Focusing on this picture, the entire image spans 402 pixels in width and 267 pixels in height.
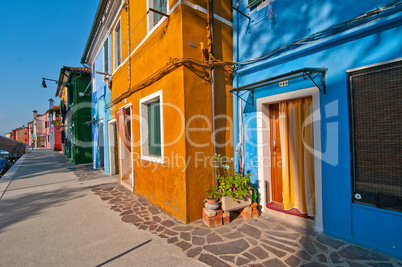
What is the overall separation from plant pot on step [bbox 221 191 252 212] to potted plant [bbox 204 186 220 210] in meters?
0.13

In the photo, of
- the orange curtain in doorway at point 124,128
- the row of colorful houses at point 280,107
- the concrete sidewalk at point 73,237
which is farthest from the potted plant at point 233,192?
the orange curtain in doorway at point 124,128

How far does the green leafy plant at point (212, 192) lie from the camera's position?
3775 millimetres

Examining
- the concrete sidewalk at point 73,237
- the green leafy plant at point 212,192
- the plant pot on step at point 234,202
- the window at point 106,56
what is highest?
the window at point 106,56

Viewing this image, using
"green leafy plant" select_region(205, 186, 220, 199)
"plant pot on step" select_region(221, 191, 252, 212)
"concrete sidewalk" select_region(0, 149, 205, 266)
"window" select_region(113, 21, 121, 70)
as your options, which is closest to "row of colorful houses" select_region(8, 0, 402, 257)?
"green leafy plant" select_region(205, 186, 220, 199)

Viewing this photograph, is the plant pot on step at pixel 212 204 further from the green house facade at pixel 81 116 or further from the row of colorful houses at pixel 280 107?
the green house facade at pixel 81 116

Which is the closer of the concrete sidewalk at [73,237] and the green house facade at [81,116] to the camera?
the concrete sidewalk at [73,237]

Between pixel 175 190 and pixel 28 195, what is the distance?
5.19 metres

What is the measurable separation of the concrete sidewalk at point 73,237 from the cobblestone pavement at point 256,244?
0.80 feet

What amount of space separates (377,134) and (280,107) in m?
1.60

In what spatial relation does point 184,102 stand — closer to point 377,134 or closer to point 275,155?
point 275,155

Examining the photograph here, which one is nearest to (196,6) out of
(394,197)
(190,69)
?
(190,69)

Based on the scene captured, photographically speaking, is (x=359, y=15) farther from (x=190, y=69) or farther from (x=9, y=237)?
(x=9, y=237)

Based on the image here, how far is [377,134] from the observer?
2.77 metres

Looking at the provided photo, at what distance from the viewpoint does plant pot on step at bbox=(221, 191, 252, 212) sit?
369cm
